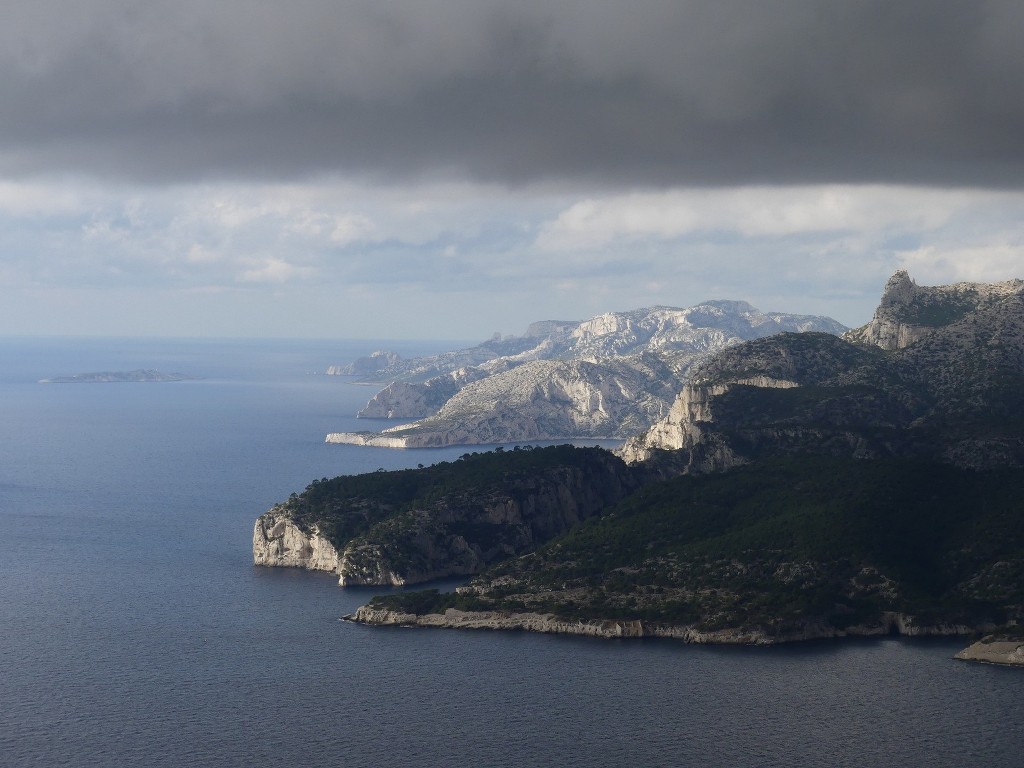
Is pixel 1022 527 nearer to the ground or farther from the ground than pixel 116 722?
farther from the ground

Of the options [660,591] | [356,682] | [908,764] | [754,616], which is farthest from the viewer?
[660,591]

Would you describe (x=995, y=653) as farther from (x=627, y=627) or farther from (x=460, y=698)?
(x=460, y=698)

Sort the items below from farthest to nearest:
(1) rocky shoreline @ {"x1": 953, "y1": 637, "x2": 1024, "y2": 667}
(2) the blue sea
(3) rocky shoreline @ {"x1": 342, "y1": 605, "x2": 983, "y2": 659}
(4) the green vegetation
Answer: (4) the green vegetation
(3) rocky shoreline @ {"x1": 342, "y1": 605, "x2": 983, "y2": 659}
(1) rocky shoreline @ {"x1": 953, "y1": 637, "x2": 1024, "y2": 667}
(2) the blue sea

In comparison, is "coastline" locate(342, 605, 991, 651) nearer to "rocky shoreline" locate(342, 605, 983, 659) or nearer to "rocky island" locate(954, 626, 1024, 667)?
"rocky shoreline" locate(342, 605, 983, 659)

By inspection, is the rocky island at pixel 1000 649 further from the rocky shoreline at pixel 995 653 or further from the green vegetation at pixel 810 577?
the green vegetation at pixel 810 577

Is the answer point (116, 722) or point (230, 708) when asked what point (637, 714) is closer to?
point (230, 708)

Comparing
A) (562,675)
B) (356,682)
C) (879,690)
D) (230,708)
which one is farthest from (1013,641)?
(230,708)

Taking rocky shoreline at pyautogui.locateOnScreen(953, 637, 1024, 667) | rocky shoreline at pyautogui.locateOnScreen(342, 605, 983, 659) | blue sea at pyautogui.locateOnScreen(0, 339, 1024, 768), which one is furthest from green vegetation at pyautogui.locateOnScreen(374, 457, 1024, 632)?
rocky shoreline at pyautogui.locateOnScreen(953, 637, 1024, 667)

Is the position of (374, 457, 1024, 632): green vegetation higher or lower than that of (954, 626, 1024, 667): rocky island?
higher
